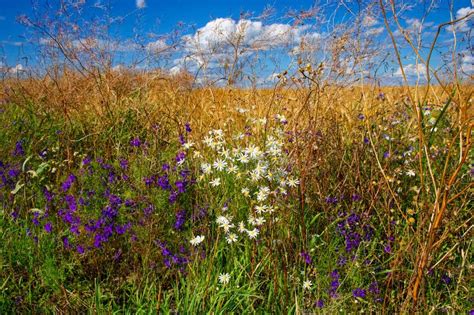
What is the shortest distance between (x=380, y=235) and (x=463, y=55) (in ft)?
3.56

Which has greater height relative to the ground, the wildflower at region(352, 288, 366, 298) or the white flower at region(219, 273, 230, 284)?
the white flower at region(219, 273, 230, 284)

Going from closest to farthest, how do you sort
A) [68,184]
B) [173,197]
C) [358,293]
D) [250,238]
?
[358,293] → [250,238] → [173,197] → [68,184]

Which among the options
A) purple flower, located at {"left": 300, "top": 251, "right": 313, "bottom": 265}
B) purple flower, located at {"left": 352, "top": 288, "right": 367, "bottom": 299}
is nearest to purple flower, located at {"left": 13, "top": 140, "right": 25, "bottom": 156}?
purple flower, located at {"left": 300, "top": 251, "right": 313, "bottom": 265}

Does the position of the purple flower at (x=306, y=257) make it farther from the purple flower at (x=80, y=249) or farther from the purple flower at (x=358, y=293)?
the purple flower at (x=80, y=249)

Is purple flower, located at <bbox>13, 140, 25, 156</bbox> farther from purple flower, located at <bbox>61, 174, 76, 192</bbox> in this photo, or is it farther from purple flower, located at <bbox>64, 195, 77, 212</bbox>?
purple flower, located at <bbox>64, 195, 77, 212</bbox>

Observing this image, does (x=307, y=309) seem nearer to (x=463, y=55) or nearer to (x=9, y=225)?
(x=463, y=55)

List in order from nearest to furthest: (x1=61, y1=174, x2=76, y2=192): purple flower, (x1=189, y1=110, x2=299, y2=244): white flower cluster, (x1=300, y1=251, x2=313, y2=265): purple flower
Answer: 1. (x1=300, y1=251, x2=313, y2=265): purple flower
2. (x1=189, y1=110, x2=299, y2=244): white flower cluster
3. (x1=61, y1=174, x2=76, y2=192): purple flower

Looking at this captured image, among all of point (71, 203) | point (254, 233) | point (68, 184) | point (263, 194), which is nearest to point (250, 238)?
point (254, 233)

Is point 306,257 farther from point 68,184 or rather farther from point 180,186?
point 68,184

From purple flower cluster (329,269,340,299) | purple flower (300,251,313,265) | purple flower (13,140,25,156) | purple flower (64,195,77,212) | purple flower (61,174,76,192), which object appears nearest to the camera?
purple flower cluster (329,269,340,299)

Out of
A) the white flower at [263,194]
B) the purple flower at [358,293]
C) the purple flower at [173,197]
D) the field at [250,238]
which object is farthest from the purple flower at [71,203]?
the purple flower at [358,293]

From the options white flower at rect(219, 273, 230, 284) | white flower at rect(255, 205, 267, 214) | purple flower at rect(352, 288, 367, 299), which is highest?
white flower at rect(255, 205, 267, 214)

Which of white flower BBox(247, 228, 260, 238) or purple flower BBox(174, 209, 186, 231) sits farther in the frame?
purple flower BBox(174, 209, 186, 231)

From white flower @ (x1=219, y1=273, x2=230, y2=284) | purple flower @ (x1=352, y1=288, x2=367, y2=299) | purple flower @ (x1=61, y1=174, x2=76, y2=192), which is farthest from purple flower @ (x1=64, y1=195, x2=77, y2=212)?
purple flower @ (x1=352, y1=288, x2=367, y2=299)
